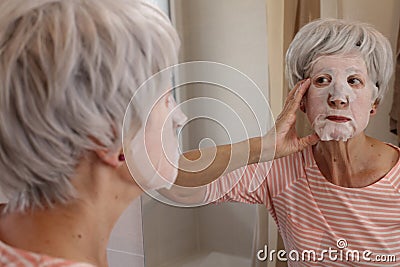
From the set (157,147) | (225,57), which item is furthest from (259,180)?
(225,57)

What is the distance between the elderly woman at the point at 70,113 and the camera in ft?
2.10

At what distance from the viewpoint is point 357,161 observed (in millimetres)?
1142

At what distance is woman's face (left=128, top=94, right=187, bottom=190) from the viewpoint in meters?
0.74

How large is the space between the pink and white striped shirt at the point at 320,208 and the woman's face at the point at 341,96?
11cm

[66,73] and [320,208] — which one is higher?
[66,73]

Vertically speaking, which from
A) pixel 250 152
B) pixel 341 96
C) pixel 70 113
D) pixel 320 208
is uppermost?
pixel 70 113

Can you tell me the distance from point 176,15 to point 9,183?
1.06 m

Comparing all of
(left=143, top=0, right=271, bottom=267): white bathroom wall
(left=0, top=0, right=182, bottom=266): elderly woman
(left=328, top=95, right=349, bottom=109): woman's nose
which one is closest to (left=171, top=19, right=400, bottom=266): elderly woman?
(left=328, top=95, right=349, bottom=109): woman's nose

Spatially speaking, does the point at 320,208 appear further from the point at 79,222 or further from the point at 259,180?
the point at 79,222

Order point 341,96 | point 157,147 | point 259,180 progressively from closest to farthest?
point 157,147, point 341,96, point 259,180

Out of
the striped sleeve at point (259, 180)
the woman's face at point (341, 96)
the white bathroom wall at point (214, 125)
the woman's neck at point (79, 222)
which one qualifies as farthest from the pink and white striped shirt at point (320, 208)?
the woman's neck at point (79, 222)

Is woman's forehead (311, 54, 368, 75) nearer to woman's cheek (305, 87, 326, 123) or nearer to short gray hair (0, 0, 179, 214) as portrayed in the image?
woman's cheek (305, 87, 326, 123)

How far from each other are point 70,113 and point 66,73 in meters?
0.05

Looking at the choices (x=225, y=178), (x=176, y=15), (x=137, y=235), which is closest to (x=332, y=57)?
(x=225, y=178)
